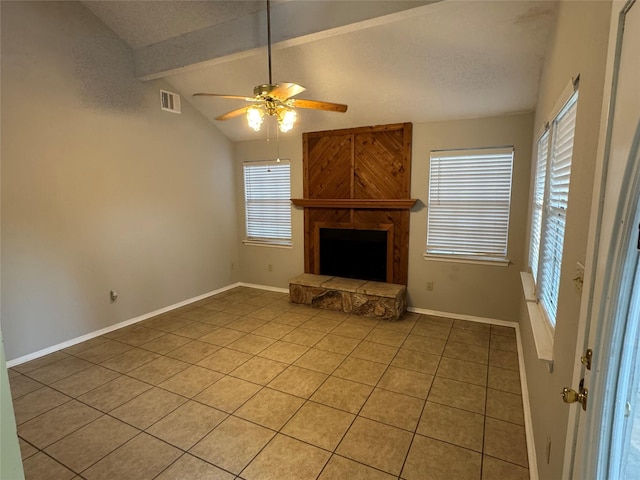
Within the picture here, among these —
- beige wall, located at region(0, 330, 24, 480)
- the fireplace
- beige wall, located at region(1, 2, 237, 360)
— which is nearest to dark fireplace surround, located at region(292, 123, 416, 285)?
the fireplace

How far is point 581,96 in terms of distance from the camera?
53.1 inches

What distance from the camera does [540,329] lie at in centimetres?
185

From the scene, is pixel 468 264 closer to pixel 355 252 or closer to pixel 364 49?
pixel 355 252

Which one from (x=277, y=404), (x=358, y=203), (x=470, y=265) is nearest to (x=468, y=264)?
(x=470, y=265)

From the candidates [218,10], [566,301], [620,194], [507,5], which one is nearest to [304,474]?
→ [566,301]

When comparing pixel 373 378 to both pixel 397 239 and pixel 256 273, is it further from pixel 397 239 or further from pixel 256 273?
pixel 256 273

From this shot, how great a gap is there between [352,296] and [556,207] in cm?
261

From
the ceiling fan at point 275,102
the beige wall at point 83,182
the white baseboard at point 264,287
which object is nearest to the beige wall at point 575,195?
the ceiling fan at point 275,102

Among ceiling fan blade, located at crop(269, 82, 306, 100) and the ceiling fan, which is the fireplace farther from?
ceiling fan blade, located at crop(269, 82, 306, 100)

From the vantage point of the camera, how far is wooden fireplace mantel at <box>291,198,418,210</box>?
162 inches

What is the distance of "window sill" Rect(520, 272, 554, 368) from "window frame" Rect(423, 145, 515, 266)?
125 cm

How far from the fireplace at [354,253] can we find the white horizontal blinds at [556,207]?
2258mm

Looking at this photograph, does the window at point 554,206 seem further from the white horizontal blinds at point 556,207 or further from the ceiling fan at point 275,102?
the ceiling fan at point 275,102

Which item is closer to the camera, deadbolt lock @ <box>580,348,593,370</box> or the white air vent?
deadbolt lock @ <box>580,348,593,370</box>
